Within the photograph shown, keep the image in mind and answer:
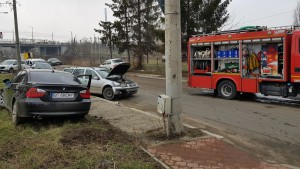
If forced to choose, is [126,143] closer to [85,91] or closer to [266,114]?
[85,91]

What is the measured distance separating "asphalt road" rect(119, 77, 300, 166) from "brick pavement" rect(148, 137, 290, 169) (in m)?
0.54

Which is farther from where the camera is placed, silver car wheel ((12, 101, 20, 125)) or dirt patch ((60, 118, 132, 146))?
silver car wheel ((12, 101, 20, 125))

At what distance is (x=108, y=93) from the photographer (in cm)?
1546

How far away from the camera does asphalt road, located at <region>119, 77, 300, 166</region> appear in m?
7.07

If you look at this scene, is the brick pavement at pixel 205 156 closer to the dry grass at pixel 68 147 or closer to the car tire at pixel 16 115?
the dry grass at pixel 68 147

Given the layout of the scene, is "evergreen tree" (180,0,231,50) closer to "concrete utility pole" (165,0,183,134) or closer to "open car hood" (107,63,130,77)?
"open car hood" (107,63,130,77)

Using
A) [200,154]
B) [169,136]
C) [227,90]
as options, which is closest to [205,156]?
[200,154]

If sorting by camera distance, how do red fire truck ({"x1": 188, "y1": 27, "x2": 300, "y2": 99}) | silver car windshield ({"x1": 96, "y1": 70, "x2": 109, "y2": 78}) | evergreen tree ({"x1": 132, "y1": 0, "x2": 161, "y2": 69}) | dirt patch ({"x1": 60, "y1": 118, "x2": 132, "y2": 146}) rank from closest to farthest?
dirt patch ({"x1": 60, "y1": 118, "x2": 132, "y2": 146}) < red fire truck ({"x1": 188, "y1": 27, "x2": 300, "y2": 99}) < silver car windshield ({"x1": 96, "y1": 70, "x2": 109, "y2": 78}) < evergreen tree ({"x1": 132, "y1": 0, "x2": 161, "y2": 69})

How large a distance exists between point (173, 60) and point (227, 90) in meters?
8.09

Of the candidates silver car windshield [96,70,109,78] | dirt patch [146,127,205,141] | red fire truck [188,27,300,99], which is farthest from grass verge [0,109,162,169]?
silver car windshield [96,70,109,78]

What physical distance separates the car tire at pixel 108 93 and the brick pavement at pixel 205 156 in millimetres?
8771

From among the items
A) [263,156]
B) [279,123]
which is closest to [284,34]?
[279,123]

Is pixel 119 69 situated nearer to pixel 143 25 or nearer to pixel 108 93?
pixel 108 93

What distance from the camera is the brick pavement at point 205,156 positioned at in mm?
5668
